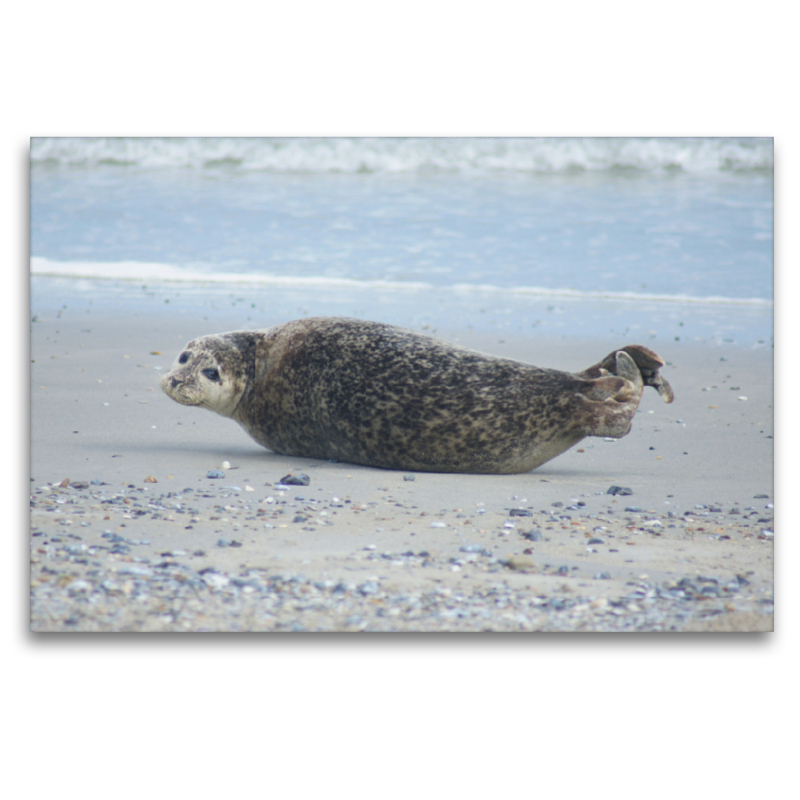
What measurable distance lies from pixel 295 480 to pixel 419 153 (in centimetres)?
181

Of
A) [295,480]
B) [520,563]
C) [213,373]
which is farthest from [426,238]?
[520,563]

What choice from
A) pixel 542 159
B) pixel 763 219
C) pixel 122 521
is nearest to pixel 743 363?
pixel 763 219

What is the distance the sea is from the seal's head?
94cm

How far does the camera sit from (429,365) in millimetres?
4242

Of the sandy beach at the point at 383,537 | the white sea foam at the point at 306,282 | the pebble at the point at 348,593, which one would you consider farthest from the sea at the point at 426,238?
the pebble at the point at 348,593

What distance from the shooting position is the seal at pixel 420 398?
414 centimetres

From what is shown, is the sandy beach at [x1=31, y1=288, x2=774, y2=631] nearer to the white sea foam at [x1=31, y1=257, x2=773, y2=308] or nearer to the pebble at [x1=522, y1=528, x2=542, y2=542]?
the pebble at [x1=522, y1=528, x2=542, y2=542]

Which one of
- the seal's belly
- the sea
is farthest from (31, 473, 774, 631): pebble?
the sea

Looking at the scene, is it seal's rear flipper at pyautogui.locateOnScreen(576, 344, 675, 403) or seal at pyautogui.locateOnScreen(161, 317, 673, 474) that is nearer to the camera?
seal at pyautogui.locateOnScreen(161, 317, 673, 474)

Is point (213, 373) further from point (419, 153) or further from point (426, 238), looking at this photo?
point (426, 238)

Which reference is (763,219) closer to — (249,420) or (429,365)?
(429,365)

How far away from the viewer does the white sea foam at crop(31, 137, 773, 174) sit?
4320mm
